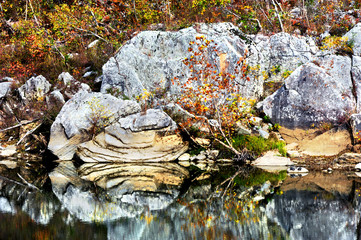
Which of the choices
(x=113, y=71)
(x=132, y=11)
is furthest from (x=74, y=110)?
(x=132, y=11)

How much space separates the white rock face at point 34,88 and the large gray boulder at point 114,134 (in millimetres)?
3234

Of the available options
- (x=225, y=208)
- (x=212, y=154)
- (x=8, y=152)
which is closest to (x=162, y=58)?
(x=212, y=154)

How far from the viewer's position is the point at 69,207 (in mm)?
7840

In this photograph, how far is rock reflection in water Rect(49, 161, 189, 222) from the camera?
25.4 feet

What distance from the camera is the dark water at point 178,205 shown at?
243 inches

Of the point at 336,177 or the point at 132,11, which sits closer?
the point at 336,177

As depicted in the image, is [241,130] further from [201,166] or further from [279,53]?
[279,53]

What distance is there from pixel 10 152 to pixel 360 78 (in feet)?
49.8

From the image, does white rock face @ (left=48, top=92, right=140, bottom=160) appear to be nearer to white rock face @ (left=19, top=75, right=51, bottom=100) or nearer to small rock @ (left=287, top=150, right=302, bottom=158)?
white rock face @ (left=19, top=75, right=51, bottom=100)

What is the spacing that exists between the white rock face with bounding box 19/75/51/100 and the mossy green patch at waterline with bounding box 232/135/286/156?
384 inches

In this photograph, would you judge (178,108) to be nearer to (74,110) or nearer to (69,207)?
(74,110)

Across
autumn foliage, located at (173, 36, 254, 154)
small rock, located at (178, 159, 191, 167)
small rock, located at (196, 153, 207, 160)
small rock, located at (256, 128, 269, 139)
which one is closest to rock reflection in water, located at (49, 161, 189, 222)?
small rock, located at (178, 159, 191, 167)

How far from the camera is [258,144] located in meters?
14.2

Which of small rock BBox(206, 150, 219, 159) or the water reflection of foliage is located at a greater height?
the water reflection of foliage
